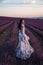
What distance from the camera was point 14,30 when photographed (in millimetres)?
1463

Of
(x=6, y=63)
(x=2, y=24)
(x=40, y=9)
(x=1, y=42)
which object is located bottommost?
(x=6, y=63)

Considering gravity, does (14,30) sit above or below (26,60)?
above

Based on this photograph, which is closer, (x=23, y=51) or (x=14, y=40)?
(x=23, y=51)

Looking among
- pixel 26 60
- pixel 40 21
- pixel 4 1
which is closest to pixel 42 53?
pixel 26 60

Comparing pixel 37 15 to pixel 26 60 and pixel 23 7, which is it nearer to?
pixel 23 7

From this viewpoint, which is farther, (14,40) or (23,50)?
(14,40)

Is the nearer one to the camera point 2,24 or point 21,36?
point 21,36

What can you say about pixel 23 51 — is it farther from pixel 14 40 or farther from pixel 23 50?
pixel 14 40

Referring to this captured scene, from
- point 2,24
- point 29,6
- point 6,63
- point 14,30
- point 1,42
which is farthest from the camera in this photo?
point 29,6

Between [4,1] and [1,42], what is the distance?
748 millimetres

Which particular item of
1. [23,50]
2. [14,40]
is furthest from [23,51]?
[14,40]

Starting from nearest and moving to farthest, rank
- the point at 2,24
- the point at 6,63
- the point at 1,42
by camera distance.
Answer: the point at 6,63, the point at 1,42, the point at 2,24

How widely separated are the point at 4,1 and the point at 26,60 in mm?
999

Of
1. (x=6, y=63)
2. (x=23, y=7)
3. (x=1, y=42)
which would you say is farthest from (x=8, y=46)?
(x=23, y=7)
